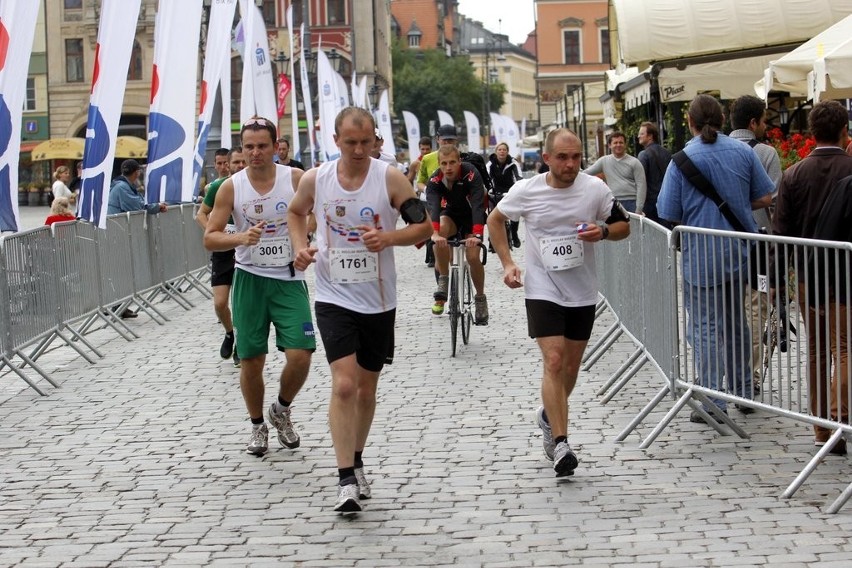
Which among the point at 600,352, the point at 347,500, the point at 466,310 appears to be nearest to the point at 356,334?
the point at 347,500

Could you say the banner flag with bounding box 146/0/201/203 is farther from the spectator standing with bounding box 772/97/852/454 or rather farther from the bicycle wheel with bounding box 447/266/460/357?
the spectator standing with bounding box 772/97/852/454

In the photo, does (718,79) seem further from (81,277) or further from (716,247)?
Answer: (716,247)

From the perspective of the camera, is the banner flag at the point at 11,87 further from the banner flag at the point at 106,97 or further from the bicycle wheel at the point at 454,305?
the bicycle wheel at the point at 454,305

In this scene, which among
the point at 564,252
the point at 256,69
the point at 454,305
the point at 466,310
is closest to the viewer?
the point at 564,252

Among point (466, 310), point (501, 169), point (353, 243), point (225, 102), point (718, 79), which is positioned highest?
point (225, 102)

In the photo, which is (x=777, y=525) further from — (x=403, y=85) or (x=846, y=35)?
(x=403, y=85)

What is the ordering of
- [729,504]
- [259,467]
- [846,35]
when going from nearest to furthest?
[729,504] < [259,467] < [846,35]

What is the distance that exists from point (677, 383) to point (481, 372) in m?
3.29

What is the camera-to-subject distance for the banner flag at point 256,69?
24047 mm

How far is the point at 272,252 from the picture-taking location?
8.33m

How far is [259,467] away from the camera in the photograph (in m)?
8.05

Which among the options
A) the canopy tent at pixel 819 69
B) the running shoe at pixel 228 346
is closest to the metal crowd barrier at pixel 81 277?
the running shoe at pixel 228 346

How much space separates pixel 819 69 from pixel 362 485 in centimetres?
634

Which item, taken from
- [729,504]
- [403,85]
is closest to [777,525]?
[729,504]
